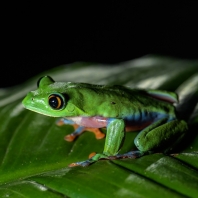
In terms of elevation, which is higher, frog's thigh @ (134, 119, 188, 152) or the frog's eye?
the frog's eye

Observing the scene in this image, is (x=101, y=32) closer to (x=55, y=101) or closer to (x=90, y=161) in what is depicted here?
(x=55, y=101)

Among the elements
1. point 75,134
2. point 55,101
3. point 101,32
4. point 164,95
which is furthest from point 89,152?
point 101,32

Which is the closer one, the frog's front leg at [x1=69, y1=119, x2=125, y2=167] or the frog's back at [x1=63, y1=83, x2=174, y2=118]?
the frog's front leg at [x1=69, y1=119, x2=125, y2=167]

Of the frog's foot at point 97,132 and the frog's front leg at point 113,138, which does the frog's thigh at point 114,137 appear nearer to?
the frog's front leg at point 113,138

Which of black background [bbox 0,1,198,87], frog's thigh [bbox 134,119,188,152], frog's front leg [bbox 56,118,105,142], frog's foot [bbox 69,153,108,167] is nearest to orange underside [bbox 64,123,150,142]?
frog's front leg [bbox 56,118,105,142]

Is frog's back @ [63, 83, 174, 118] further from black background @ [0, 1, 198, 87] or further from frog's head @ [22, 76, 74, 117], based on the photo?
black background @ [0, 1, 198, 87]
